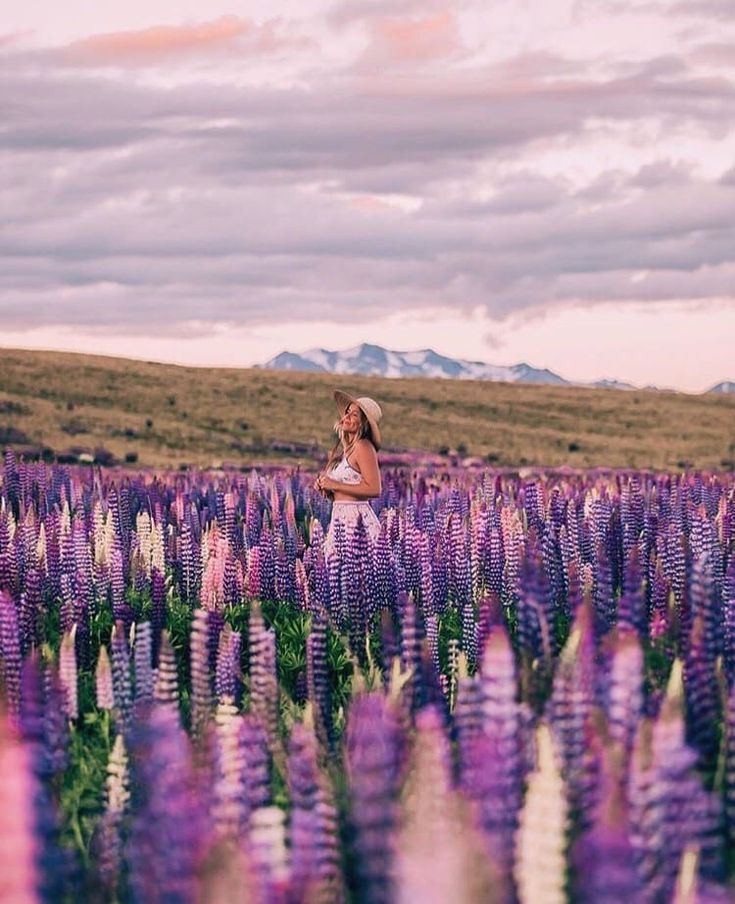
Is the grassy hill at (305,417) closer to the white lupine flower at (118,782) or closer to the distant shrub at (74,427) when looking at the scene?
the distant shrub at (74,427)

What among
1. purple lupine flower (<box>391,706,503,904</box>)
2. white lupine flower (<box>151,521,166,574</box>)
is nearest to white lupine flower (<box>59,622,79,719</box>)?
purple lupine flower (<box>391,706,503,904</box>)

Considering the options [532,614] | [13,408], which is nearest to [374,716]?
Answer: [532,614]

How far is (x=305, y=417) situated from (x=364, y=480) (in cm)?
3765

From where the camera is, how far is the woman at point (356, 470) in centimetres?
1480

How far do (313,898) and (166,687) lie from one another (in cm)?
270

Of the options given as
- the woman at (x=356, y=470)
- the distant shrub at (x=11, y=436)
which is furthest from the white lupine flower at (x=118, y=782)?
the distant shrub at (x=11, y=436)

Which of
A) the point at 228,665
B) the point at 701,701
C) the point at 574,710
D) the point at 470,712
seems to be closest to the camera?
the point at 574,710

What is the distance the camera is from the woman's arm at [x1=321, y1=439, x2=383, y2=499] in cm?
1477

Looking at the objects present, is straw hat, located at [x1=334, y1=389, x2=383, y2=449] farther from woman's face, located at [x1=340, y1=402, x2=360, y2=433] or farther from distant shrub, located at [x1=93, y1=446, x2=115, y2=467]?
distant shrub, located at [x1=93, y1=446, x2=115, y2=467]

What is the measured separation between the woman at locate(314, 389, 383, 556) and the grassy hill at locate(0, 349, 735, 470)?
2265 cm

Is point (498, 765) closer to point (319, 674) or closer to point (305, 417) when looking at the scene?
point (319, 674)

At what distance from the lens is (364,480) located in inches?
584

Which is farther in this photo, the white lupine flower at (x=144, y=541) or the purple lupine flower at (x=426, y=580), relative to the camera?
the white lupine flower at (x=144, y=541)

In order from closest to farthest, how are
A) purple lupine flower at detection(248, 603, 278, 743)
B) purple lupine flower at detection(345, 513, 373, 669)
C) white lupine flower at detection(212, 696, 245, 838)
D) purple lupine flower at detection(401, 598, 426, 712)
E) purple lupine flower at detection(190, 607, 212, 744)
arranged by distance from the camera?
white lupine flower at detection(212, 696, 245, 838), purple lupine flower at detection(248, 603, 278, 743), purple lupine flower at detection(401, 598, 426, 712), purple lupine flower at detection(190, 607, 212, 744), purple lupine flower at detection(345, 513, 373, 669)
